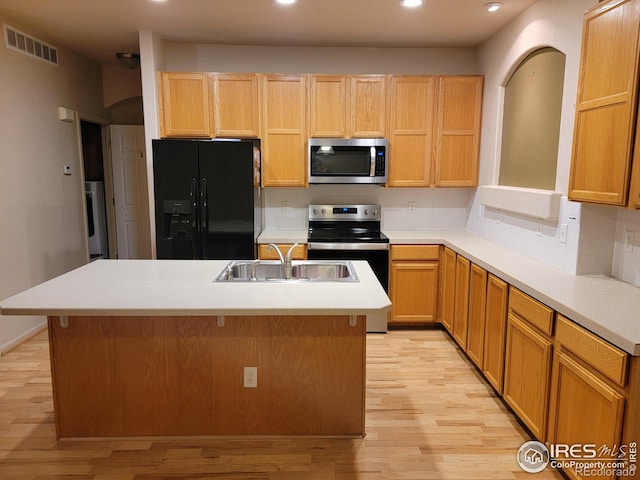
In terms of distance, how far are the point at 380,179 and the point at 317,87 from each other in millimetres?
1004

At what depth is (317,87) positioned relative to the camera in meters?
3.94

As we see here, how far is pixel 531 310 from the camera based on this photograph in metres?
2.29

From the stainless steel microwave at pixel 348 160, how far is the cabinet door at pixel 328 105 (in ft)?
0.39

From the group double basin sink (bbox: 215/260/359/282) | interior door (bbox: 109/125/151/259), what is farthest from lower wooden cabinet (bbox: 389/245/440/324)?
interior door (bbox: 109/125/151/259)

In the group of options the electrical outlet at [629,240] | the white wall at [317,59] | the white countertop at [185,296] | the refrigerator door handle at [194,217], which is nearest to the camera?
the white countertop at [185,296]

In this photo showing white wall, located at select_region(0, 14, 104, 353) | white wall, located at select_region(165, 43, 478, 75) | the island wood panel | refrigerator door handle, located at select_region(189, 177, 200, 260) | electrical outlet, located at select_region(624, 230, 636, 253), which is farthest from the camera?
white wall, located at select_region(165, 43, 478, 75)

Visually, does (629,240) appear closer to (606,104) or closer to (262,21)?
(606,104)

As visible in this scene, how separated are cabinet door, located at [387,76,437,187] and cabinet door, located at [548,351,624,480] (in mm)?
2379

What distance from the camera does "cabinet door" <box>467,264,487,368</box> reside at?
301cm

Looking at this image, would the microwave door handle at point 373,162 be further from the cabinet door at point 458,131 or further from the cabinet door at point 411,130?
the cabinet door at point 458,131

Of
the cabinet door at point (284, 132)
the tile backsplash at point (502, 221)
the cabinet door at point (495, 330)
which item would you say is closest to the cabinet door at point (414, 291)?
the tile backsplash at point (502, 221)

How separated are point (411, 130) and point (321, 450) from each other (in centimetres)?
287

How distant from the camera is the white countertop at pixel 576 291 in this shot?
1.71 metres

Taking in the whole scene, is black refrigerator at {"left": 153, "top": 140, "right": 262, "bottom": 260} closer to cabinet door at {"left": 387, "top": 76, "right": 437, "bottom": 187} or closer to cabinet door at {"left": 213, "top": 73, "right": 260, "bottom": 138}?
cabinet door at {"left": 213, "top": 73, "right": 260, "bottom": 138}
